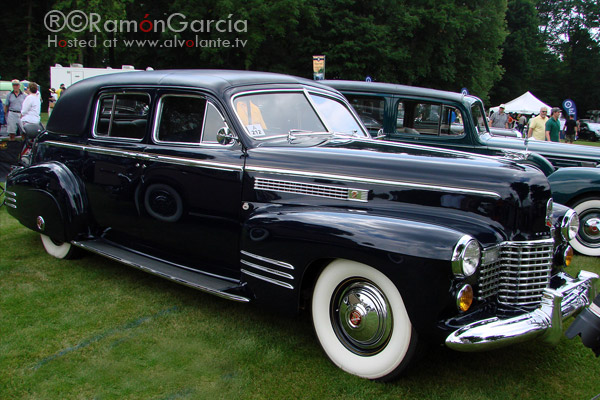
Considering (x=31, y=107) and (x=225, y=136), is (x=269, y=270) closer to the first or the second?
(x=225, y=136)

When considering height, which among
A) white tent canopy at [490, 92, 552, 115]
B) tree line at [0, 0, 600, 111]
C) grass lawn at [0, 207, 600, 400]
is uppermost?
tree line at [0, 0, 600, 111]

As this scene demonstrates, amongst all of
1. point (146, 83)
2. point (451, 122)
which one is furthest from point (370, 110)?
point (146, 83)

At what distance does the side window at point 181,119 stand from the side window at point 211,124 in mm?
49

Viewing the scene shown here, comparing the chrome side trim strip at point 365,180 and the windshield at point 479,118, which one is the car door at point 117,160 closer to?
the chrome side trim strip at point 365,180

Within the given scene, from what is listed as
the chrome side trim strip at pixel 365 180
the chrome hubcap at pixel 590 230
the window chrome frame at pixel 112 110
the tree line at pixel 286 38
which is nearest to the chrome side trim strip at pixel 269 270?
the chrome side trim strip at pixel 365 180

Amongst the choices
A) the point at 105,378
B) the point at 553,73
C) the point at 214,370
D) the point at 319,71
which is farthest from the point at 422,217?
the point at 553,73

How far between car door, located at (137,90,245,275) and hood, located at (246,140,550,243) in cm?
38

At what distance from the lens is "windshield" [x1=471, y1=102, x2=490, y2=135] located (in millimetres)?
7699

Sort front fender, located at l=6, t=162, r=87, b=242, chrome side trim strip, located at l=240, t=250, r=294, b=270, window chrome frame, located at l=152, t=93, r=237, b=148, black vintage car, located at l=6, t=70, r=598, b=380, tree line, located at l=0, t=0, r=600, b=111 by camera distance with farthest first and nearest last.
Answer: tree line, located at l=0, t=0, r=600, b=111 < front fender, located at l=6, t=162, r=87, b=242 < window chrome frame, located at l=152, t=93, r=237, b=148 < chrome side trim strip, located at l=240, t=250, r=294, b=270 < black vintage car, located at l=6, t=70, r=598, b=380

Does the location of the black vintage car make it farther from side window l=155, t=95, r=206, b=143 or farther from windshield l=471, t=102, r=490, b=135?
windshield l=471, t=102, r=490, b=135

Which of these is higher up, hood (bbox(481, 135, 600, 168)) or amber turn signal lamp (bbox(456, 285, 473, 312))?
hood (bbox(481, 135, 600, 168))

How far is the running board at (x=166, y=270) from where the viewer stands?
3.50m

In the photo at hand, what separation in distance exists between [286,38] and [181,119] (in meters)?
28.0

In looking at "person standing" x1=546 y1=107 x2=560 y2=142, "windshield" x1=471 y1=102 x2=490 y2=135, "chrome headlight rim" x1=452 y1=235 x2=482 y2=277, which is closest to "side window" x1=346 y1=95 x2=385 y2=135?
"windshield" x1=471 y1=102 x2=490 y2=135
